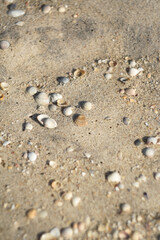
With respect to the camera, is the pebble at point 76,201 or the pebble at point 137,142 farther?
the pebble at point 137,142

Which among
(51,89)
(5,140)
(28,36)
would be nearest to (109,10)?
(28,36)

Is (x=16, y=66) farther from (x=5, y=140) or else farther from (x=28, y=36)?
(x=5, y=140)

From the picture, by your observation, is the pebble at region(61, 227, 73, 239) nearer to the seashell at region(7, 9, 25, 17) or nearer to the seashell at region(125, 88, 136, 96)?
the seashell at region(125, 88, 136, 96)

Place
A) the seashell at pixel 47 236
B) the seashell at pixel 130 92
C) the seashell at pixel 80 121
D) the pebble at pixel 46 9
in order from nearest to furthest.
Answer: the seashell at pixel 47 236 → the seashell at pixel 80 121 → the seashell at pixel 130 92 → the pebble at pixel 46 9

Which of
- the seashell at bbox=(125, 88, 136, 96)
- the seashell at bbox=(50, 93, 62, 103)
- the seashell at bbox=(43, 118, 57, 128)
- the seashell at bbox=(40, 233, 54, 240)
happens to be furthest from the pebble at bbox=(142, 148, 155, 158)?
the seashell at bbox=(40, 233, 54, 240)

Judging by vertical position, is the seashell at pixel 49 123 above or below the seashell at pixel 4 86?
below

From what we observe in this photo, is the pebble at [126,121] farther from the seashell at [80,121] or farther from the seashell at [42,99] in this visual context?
the seashell at [42,99]

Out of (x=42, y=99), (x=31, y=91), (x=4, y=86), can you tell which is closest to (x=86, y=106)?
(x=42, y=99)

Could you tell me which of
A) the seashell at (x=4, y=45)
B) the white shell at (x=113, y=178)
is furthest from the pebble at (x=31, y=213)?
the seashell at (x=4, y=45)

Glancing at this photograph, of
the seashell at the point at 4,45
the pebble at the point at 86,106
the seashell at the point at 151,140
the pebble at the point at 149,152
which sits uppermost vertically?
the seashell at the point at 4,45

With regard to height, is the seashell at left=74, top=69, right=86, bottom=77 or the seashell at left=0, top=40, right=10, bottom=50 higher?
the seashell at left=0, top=40, right=10, bottom=50

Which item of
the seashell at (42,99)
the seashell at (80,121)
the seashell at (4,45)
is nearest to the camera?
the seashell at (80,121)
